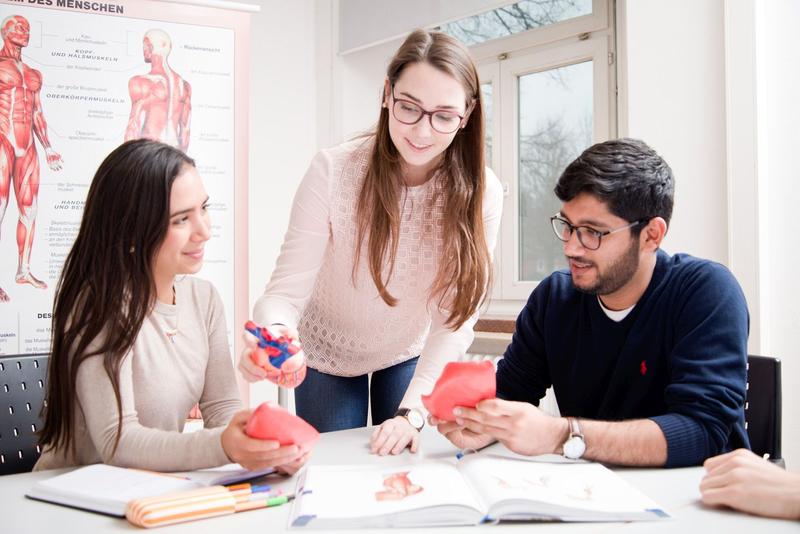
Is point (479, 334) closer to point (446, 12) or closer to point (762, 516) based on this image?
point (446, 12)

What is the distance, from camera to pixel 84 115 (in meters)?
3.00

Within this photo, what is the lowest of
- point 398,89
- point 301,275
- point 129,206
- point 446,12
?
point 301,275

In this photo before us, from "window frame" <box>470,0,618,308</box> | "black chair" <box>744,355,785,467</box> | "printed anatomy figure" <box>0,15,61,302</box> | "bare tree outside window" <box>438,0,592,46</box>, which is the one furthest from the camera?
"bare tree outside window" <box>438,0,592,46</box>

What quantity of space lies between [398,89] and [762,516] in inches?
44.8

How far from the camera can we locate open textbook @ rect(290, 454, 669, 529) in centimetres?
104

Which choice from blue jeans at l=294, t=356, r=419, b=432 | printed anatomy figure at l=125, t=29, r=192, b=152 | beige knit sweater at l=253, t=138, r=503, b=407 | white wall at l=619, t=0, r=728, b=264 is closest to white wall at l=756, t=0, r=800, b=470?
white wall at l=619, t=0, r=728, b=264

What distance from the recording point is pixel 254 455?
1205 millimetres

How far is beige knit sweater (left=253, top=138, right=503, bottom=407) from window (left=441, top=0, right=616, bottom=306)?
1676mm

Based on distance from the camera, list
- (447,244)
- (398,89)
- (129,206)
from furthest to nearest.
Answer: (447,244), (398,89), (129,206)

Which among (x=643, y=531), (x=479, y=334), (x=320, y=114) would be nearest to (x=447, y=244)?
(x=643, y=531)

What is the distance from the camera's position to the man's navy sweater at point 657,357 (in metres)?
1.38

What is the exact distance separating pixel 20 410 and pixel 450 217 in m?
1.06

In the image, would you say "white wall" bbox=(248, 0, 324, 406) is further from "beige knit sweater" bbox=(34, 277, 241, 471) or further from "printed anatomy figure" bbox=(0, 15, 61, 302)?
"beige knit sweater" bbox=(34, 277, 241, 471)

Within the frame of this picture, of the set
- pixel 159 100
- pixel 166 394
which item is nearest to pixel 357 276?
pixel 166 394
